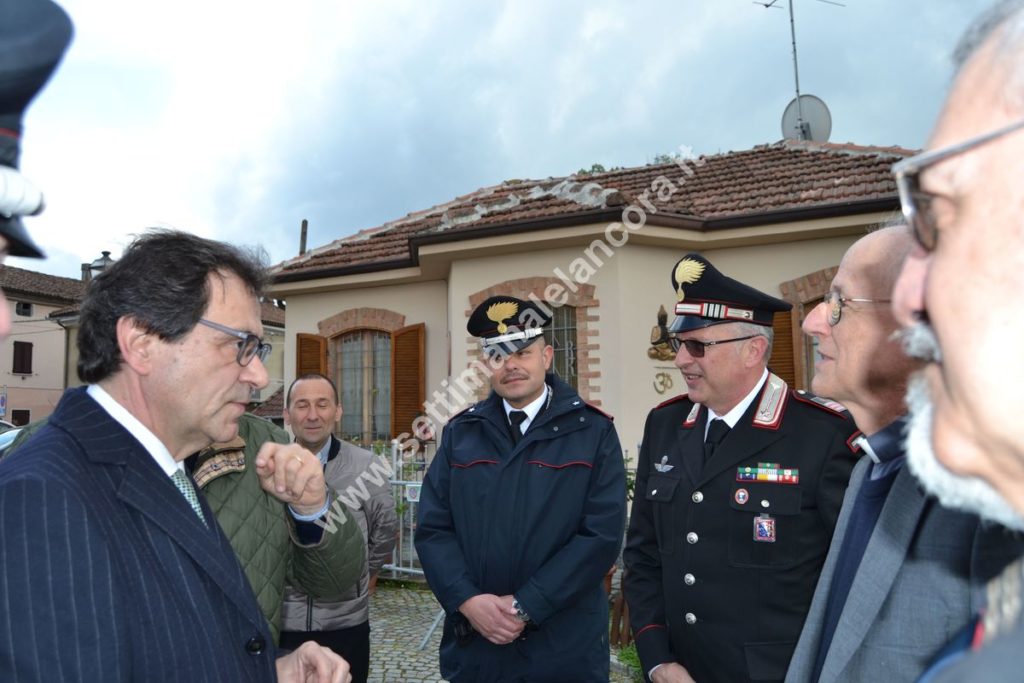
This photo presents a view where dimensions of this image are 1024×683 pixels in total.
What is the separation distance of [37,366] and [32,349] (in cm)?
108

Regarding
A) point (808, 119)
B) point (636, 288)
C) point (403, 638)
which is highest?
point (808, 119)

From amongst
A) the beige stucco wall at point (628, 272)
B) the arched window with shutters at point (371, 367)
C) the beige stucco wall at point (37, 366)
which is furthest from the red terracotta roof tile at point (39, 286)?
the beige stucco wall at point (628, 272)

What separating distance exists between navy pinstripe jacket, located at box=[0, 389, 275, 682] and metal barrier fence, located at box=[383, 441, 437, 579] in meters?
5.83

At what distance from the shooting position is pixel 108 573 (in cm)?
134

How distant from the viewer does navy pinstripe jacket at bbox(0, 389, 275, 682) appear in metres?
1.26

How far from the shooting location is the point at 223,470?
204 cm

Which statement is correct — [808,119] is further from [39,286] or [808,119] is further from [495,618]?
[39,286]

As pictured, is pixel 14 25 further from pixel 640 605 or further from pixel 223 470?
pixel 640 605

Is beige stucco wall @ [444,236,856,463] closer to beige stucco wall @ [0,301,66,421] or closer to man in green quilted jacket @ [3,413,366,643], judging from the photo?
man in green quilted jacket @ [3,413,366,643]

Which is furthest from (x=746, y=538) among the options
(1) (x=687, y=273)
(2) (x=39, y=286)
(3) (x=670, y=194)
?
(2) (x=39, y=286)

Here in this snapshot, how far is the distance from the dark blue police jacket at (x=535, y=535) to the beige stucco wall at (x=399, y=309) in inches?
285

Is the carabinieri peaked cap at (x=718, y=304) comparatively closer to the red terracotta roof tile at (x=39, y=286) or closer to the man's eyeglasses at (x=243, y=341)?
the man's eyeglasses at (x=243, y=341)

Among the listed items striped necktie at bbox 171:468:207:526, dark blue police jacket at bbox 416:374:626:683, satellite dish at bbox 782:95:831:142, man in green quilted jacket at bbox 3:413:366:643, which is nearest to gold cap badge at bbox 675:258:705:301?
dark blue police jacket at bbox 416:374:626:683

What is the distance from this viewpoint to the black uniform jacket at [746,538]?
2461mm
